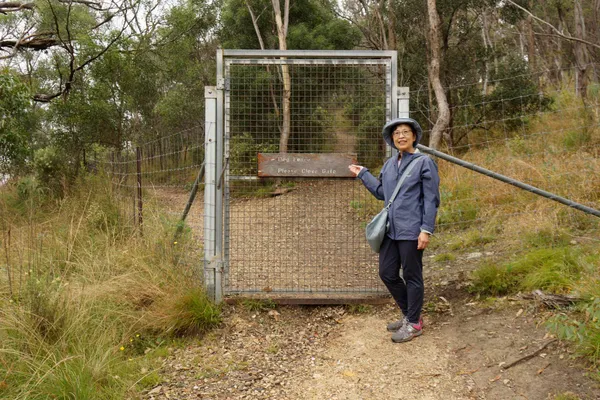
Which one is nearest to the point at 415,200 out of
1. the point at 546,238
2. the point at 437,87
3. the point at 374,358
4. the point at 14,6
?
the point at 374,358

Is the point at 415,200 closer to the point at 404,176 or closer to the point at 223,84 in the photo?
the point at 404,176

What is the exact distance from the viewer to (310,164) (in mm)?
4730

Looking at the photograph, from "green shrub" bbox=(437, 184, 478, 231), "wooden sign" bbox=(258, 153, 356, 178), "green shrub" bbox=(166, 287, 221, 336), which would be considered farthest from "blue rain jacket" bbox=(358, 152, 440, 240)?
"green shrub" bbox=(437, 184, 478, 231)

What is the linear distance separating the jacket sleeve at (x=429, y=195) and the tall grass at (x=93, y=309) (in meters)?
2.04

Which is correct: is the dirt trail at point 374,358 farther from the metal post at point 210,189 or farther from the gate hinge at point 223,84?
the gate hinge at point 223,84

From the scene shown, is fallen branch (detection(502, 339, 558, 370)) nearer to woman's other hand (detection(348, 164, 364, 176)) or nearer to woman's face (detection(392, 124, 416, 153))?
woman's face (detection(392, 124, 416, 153))

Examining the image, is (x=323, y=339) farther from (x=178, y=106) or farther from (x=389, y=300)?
(x=178, y=106)

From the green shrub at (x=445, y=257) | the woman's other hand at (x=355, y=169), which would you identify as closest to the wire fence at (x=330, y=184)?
the woman's other hand at (x=355, y=169)

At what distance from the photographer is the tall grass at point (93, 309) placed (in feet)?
11.8

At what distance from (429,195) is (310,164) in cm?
117

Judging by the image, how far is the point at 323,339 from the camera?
4.62 metres

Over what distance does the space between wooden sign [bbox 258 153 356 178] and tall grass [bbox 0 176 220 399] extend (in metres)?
1.30

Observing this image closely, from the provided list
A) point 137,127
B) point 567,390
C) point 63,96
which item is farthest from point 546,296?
point 137,127

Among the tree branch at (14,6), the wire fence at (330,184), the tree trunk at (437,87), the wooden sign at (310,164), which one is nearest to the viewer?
the wooden sign at (310,164)
